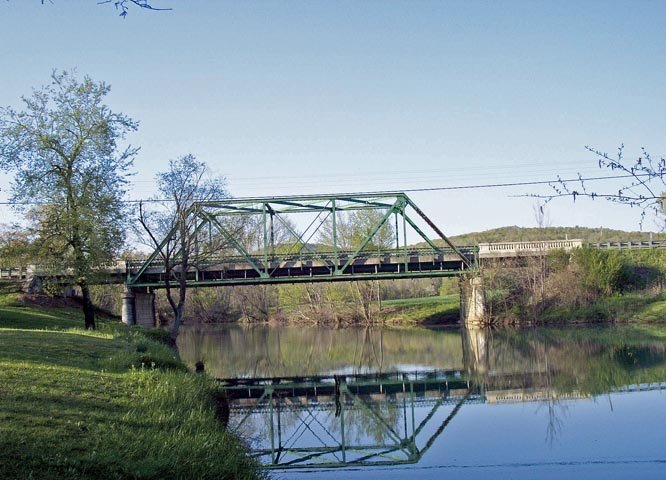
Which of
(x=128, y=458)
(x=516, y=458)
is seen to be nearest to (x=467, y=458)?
(x=516, y=458)

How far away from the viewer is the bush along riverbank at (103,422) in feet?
25.8

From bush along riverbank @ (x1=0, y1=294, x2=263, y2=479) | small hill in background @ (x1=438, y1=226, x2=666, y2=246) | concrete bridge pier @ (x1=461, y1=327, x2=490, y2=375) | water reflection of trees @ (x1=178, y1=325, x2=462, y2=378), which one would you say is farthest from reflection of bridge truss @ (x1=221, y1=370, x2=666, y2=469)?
small hill in background @ (x1=438, y1=226, x2=666, y2=246)

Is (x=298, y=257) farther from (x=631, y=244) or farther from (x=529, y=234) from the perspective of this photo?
(x=529, y=234)

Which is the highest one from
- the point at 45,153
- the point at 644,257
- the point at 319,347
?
the point at 45,153

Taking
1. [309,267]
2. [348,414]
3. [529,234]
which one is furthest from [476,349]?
[529,234]

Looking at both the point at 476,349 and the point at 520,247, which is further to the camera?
the point at 520,247

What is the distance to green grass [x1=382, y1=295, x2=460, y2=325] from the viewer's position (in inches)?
2478

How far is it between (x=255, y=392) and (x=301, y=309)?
45407 mm

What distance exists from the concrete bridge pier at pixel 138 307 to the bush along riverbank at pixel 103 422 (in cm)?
3125

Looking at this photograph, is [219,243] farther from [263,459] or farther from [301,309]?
[263,459]

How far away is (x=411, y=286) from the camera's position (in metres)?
84.8

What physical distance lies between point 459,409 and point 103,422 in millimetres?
11990

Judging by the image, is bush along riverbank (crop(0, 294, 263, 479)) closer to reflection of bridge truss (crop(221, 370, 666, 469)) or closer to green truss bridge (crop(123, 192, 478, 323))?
reflection of bridge truss (crop(221, 370, 666, 469))

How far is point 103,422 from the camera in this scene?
9734 millimetres
